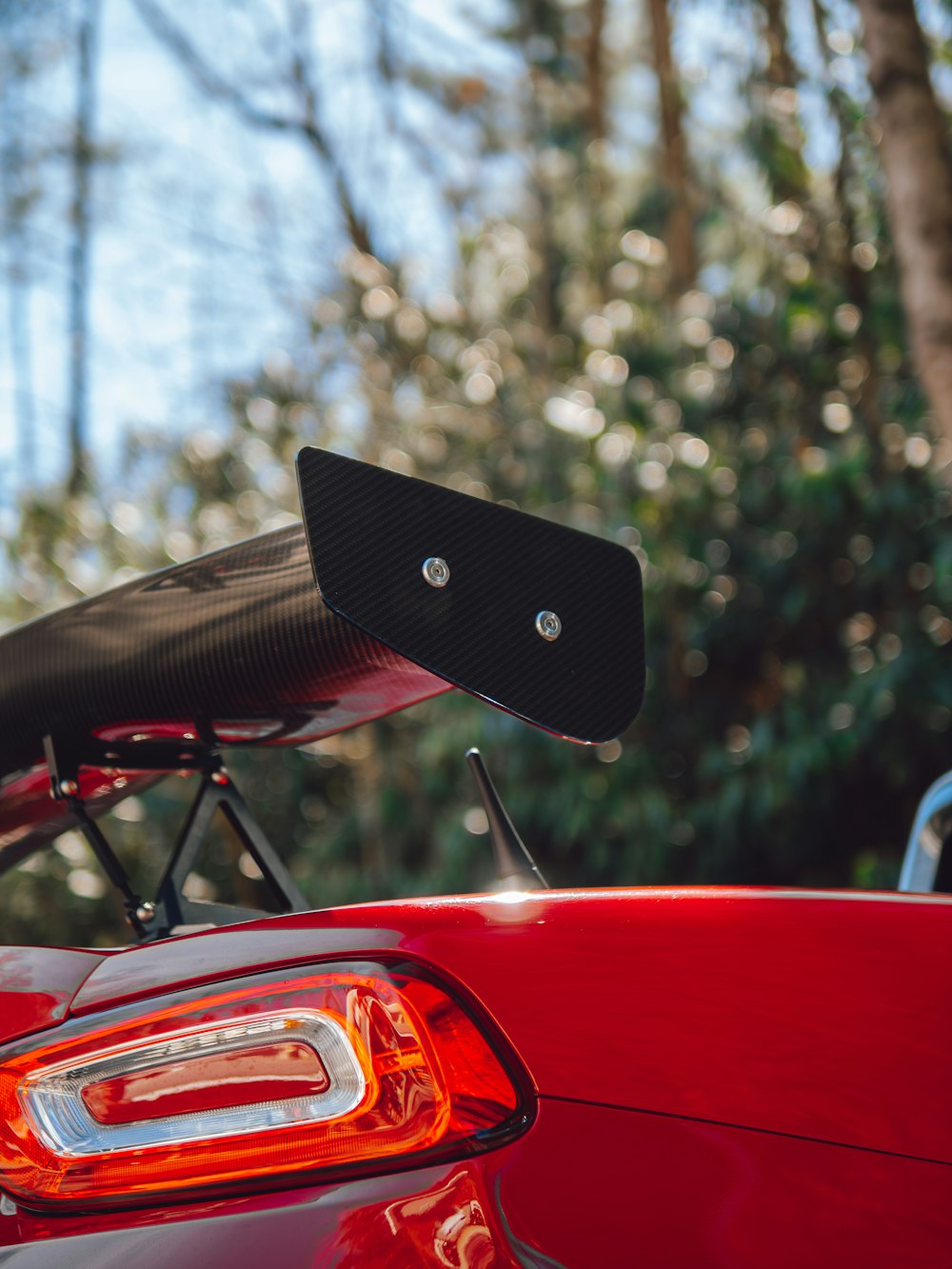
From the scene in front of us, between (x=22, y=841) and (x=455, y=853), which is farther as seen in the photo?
(x=455, y=853)

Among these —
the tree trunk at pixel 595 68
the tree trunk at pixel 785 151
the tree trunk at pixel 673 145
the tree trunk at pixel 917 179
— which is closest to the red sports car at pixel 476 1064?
the tree trunk at pixel 917 179

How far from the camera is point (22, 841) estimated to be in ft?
4.94

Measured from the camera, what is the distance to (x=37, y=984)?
0.92 metres

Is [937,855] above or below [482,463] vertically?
below

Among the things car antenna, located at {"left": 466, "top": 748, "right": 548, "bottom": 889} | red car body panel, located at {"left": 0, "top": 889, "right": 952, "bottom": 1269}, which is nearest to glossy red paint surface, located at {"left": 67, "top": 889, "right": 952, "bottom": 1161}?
red car body panel, located at {"left": 0, "top": 889, "right": 952, "bottom": 1269}

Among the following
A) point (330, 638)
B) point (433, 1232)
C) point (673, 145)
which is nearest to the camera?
point (433, 1232)

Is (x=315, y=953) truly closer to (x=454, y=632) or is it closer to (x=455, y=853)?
(x=454, y=632)

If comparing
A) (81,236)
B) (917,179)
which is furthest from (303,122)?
(917,179)

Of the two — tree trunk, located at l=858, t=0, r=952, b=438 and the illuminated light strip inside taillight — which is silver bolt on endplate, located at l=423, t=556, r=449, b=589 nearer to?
the illuminated light strip inside taillight

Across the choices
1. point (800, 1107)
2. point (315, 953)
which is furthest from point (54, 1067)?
point (800, 1107)

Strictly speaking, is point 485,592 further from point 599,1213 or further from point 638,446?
point 638,446

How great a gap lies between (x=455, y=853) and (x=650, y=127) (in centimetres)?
692

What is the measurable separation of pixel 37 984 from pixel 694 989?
0.51 meters

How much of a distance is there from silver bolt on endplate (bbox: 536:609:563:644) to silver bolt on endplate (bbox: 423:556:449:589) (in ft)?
0.32
